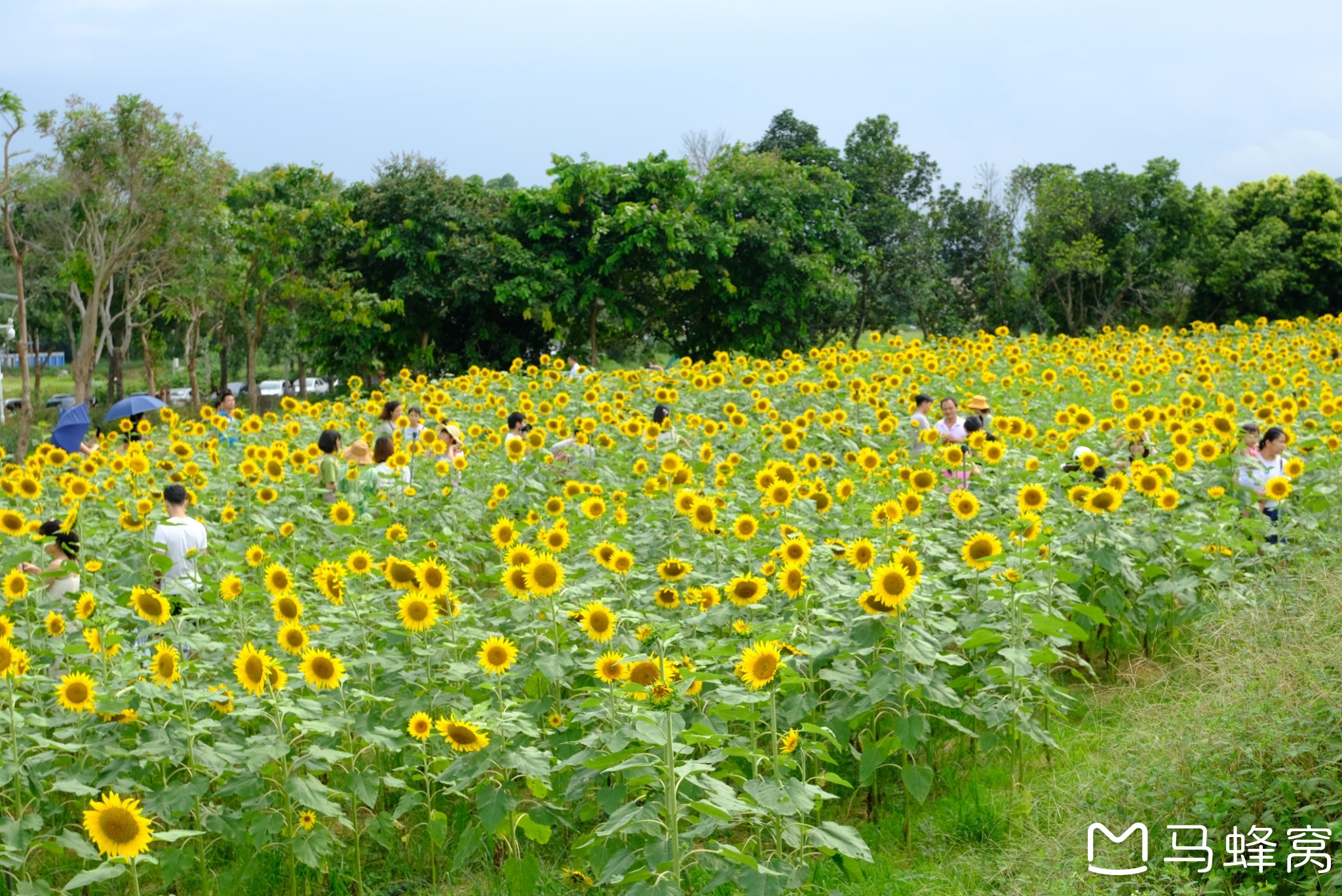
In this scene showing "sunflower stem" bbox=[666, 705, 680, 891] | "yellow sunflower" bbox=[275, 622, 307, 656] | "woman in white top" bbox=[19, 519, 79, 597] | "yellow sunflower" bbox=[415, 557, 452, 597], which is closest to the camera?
"sunflower stem" bbox=[666, 705, 680, 891]

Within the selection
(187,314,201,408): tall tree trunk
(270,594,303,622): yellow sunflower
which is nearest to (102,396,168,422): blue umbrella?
(270,594,303,622): yellow sunflower

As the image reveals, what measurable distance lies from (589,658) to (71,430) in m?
9.09

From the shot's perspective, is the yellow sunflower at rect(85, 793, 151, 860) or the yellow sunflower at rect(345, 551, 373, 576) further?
the yellow sunflower at rect(345, 551, 373, 576)

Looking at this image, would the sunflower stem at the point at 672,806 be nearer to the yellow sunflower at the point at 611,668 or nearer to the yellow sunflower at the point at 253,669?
the yellow sunflower at the point at 611,668

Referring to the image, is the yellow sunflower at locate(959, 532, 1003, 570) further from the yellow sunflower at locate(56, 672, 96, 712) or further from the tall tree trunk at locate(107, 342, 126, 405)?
the tall tree trunk at locate(107, 342, 126, 405)

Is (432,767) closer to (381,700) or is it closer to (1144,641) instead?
(381,700)

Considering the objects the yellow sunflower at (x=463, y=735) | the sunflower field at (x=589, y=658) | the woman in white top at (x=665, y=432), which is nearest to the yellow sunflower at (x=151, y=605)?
the sunflower field at (x=589, y=658)

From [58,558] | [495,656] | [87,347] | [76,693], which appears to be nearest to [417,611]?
[495,656]

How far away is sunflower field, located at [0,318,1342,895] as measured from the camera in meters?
3.94

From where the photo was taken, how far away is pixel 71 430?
11773mm

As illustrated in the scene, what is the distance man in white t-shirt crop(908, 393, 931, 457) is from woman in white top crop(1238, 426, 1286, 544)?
2211 mm

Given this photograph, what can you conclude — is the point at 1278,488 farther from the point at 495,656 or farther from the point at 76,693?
the point at 76,693

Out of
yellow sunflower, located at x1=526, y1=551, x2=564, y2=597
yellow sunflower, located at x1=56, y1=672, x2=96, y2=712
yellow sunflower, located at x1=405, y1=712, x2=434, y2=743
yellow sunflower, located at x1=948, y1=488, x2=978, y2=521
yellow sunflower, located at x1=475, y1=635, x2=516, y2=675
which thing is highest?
yellow sunflower, located at x1=948, y1=488, x2=978, y2=521

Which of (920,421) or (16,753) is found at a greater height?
(920,421)
